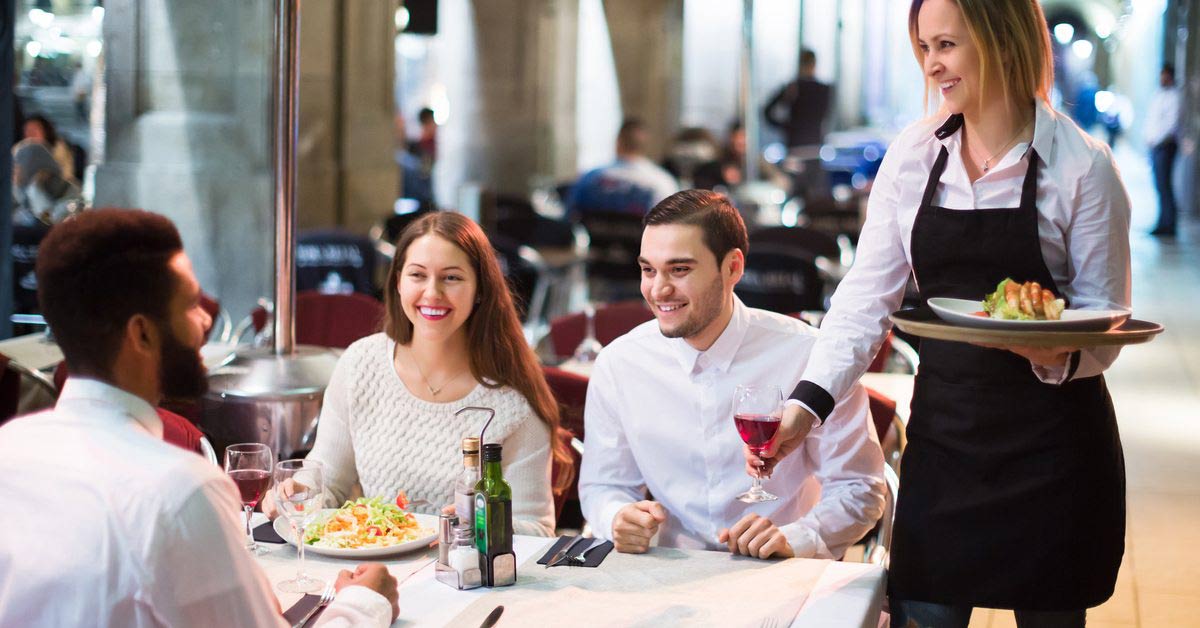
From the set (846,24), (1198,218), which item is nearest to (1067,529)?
(1198,218)

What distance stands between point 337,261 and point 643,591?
438 cm

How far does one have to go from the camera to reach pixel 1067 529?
2.15 metres

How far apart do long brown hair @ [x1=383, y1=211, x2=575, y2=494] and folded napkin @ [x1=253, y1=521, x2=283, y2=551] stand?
0.62 metres

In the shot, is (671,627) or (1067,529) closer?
(671,627)

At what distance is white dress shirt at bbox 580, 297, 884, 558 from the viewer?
8.80 ft

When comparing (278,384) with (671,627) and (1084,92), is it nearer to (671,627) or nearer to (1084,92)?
(671,627)

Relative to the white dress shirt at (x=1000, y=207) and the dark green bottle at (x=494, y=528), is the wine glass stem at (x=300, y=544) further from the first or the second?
the white dress shirt at (x=1000, y=207)

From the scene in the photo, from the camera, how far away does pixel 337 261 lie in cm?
624

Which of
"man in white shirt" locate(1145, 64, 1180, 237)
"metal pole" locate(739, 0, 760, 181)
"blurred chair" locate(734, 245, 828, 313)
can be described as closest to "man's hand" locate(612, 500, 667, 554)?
"blurred chair" locate(734, 245, 828, 313)

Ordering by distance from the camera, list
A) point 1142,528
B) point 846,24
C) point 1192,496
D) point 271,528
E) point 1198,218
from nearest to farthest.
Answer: point 271,528 < point 1142,528 < point 1192,496 < point 1198,218 < point 846,24

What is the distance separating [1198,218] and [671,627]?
17.9 meters

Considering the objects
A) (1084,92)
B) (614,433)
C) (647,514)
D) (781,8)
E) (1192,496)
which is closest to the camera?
(647,514)

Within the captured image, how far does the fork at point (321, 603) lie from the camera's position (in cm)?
195

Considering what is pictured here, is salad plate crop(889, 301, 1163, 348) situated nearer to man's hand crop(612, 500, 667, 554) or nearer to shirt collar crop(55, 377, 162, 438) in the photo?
man's hand crop(612, 500, 667, 554)
